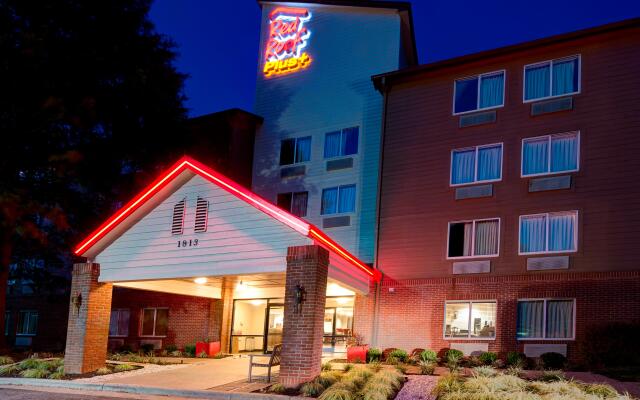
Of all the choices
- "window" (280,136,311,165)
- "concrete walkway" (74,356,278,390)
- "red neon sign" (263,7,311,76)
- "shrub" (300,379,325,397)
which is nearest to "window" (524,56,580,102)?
"window" (280,136,311,165)

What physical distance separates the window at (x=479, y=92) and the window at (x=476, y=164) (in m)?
1.48

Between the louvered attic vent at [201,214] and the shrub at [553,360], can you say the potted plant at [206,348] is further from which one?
the shrub at [553,360]

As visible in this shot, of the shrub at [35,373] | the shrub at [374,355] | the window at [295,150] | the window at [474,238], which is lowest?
the shrub at [35,373]

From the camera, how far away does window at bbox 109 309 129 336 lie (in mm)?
32938

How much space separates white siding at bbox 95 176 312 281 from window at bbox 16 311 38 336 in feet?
63.3

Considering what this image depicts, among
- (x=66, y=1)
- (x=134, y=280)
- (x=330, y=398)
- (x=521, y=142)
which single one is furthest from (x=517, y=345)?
(x=66, y=1)

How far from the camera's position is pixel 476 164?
2525cm

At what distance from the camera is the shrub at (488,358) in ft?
72.2

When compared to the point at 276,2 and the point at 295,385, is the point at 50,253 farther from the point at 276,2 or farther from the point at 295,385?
the point at 295,385

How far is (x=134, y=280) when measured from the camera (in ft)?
71.0

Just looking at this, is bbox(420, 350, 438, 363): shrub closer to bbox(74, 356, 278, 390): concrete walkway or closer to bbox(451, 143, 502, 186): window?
bbox(74, 356, 278, 390): concrete walkway

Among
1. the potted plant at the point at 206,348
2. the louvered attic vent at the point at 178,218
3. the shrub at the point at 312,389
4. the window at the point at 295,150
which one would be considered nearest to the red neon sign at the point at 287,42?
the window at the point at 295,150

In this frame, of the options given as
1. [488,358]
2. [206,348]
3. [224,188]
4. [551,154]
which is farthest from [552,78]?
[206,348]

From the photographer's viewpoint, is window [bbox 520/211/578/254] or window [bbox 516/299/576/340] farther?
window [bbox 520/211/578/254]
